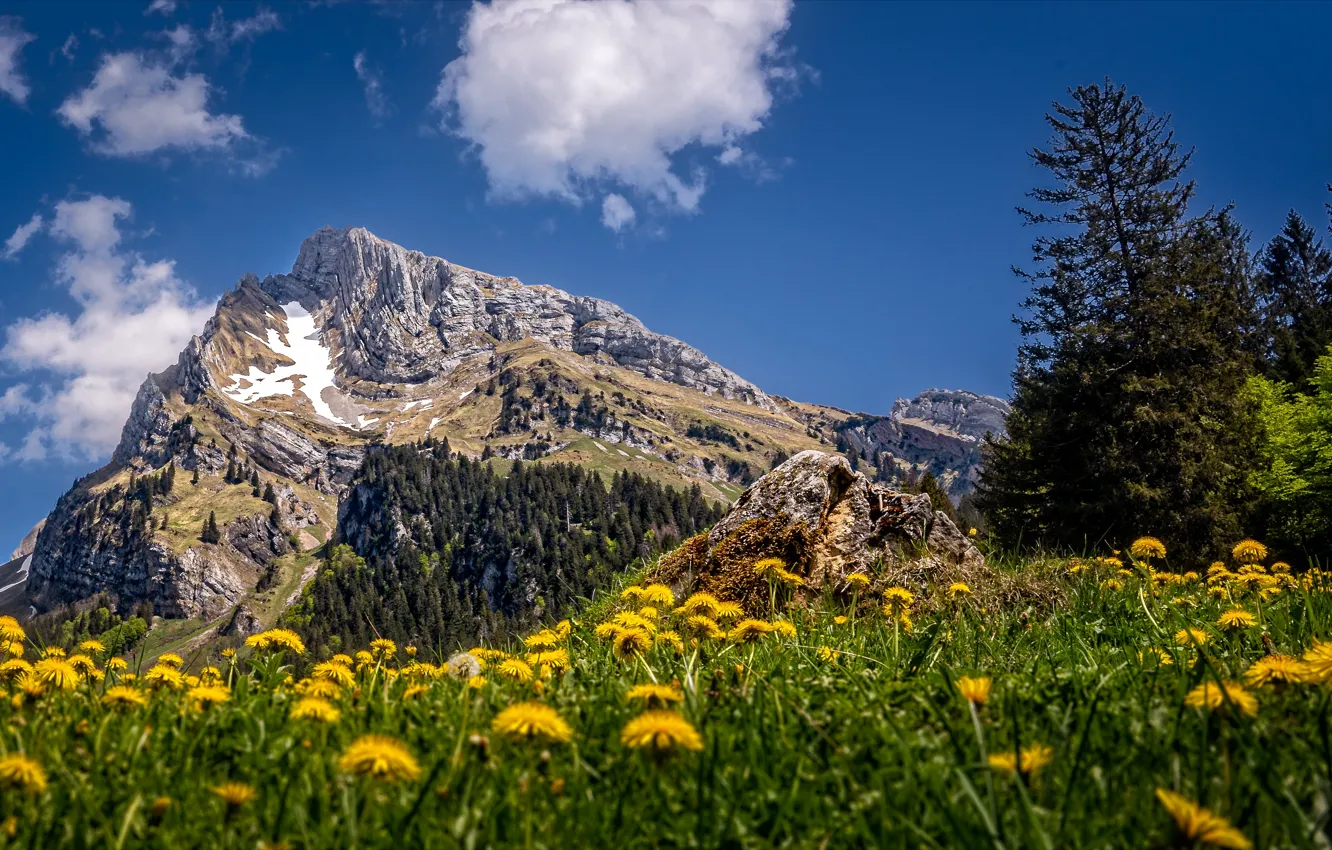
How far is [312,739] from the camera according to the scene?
258 centimetres

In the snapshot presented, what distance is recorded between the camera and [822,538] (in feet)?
35.1

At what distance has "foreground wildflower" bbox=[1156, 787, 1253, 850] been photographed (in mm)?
1469

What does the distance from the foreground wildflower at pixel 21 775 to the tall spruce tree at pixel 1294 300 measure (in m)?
57.0

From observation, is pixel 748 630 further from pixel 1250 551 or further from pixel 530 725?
pixel 1250 551

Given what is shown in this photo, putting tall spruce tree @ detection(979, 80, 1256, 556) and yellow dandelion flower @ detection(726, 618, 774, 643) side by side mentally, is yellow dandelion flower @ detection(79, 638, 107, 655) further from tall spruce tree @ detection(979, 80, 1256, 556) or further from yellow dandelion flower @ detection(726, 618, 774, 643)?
tall spruce tree @ detection(979, 80, 1256, 556)

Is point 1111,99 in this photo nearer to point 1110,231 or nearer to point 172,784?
point 1110,231

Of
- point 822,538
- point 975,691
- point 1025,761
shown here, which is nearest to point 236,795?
point 1025,761

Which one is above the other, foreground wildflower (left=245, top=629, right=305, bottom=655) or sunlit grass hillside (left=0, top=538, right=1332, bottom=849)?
foreground wildflower (left=245, top=629, right=305, bottom=655)

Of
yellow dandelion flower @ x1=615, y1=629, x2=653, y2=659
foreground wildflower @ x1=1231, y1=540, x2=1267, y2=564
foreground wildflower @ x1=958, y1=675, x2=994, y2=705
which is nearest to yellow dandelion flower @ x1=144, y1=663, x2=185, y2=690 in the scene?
yellow dandelion flower @ x1=615, y1=629, x2=653, y2=659

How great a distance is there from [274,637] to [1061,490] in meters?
28.9

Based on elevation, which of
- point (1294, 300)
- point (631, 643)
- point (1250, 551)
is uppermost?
point (1294, 300)

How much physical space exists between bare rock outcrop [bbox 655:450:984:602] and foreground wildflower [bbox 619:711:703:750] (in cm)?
759

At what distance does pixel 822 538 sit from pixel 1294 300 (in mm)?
74044

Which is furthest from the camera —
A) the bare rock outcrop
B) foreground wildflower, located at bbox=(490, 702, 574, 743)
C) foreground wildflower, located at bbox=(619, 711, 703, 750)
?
the bare rock outcrop
